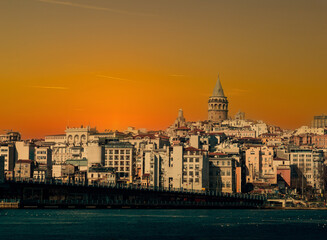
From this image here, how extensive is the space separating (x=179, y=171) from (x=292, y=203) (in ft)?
78.9

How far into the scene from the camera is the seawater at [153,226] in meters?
97.2

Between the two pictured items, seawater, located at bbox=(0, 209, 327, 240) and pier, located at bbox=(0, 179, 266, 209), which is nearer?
seawater, located at bbox=(0, 209, 327, 240)

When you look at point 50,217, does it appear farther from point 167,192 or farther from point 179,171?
point 179,171

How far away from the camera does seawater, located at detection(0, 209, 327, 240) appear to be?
97.2 metres

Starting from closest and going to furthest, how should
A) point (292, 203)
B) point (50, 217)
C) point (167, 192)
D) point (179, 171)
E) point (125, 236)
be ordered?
point (125, 236) < point (50, 217) < point (167, 192) < point (292, 203) < point (179, 171)

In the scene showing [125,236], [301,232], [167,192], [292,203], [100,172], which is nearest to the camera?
[125,236]

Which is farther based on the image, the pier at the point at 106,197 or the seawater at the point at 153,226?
the pier at the point at 106,197

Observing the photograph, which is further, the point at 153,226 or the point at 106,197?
the point at 106,197

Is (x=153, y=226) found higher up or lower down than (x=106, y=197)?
lower down

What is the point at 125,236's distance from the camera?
3762 inches

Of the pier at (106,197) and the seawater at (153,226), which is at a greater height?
the pier at (106,197)

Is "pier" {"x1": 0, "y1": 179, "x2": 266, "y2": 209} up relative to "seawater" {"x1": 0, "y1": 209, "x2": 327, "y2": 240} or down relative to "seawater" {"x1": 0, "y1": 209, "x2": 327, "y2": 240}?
up

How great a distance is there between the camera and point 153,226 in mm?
109500

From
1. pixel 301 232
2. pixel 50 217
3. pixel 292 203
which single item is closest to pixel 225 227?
pixel 301 232
